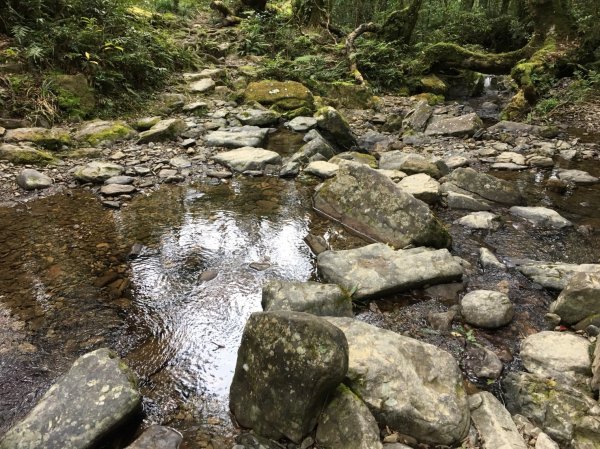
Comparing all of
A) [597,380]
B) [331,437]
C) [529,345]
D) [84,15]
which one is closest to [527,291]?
[529,345]

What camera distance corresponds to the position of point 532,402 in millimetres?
2787

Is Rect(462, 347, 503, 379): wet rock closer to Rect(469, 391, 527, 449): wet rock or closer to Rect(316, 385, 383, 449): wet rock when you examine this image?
Rect(469, 391, 527, 449): wet rock

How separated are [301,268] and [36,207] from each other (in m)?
4.08

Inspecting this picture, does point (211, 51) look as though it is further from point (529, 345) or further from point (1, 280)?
point (529, 345)

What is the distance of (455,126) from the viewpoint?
31.6 feet

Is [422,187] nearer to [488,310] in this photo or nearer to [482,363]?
[488,310]

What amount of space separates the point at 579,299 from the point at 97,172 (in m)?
6.84

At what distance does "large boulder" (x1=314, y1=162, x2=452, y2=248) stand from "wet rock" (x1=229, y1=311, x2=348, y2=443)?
268 cm

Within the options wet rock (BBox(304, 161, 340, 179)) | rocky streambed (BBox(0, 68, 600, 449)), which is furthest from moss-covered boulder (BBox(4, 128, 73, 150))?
wet rock (BBox(304, 161, 340, 179))

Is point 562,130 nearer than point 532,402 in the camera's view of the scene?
No

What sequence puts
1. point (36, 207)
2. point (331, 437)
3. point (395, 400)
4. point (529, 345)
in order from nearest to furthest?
point (331, 437), point (395, 400), point (529, 345), point (36, 207)

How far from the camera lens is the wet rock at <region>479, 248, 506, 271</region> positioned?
453 cm

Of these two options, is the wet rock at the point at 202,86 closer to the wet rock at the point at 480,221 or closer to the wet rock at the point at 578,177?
the wet rock at the point at 480,221

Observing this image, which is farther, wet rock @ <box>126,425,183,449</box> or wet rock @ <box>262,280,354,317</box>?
wet rock @ <box>262,280,354,317</box>
